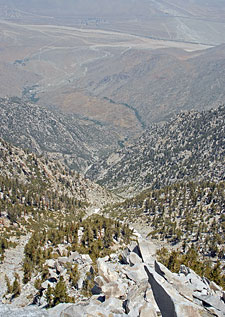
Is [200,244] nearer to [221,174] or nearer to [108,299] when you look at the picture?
[108,299]

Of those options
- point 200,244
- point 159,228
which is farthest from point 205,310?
point 159,228

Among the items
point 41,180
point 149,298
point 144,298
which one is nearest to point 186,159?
point 41,180

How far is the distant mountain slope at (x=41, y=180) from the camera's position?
106 m

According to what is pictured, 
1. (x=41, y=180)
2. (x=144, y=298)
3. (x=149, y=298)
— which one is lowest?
(x=41, y=180)

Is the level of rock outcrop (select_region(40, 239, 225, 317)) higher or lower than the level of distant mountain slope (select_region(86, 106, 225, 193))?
higher

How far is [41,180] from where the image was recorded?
124250mm

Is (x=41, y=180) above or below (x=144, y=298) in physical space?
below

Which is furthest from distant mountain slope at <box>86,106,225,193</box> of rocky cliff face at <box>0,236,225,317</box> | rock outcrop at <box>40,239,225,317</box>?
rock outcrop at <box>40,239,225,317</box>

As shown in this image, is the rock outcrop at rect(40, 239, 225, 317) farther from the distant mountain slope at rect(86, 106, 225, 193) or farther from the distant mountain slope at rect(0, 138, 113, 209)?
the distant mountain slope at rect(86, 106, 225, 193)

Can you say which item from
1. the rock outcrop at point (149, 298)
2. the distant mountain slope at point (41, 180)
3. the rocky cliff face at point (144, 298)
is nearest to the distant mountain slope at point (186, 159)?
the distant mountain slope at point (41, 180)

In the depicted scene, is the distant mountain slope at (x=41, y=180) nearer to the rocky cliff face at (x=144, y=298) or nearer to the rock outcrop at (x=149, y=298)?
the rocky cliff face at (x=144, y=298)

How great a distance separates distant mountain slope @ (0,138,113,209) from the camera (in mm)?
105944

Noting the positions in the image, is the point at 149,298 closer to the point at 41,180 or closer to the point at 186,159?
the point at 41,180

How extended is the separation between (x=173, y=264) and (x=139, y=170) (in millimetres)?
151354
